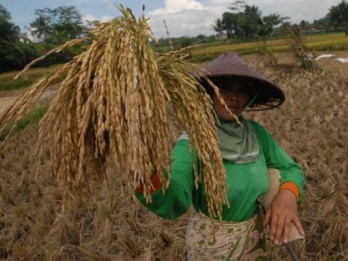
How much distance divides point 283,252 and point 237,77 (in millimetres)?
1396

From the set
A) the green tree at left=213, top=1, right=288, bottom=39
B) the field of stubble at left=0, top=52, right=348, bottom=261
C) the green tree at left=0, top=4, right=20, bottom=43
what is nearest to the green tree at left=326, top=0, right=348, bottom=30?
the green tree at left=213, top=1, right=288, bottom=39

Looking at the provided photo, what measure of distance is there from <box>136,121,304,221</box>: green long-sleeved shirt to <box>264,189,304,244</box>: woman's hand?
3.3 inches

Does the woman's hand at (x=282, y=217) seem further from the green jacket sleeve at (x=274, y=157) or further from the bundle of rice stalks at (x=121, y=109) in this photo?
the bundle of rice stalks at (x=121, y=109)

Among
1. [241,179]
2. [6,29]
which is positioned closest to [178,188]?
[241,179]

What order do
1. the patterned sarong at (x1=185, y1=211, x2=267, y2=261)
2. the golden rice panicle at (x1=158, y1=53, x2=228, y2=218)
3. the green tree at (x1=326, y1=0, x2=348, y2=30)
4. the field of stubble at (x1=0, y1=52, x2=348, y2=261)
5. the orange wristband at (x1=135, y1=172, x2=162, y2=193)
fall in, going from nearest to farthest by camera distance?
1. the golden rice panicle at (x1=158, y1=53, x2=228, y2=218)
2. the orange wristband at (x1=135, y1=172, x2=162, y2=193)
3. the patterned sarong at (x1=185, y1=211, x2=267, y2=261)
4. the field of stubble at (x1=0, y1=52, x2=348, y2=261)
5. the green tree at (x1=326, y1=0, x2=348, y2=30)

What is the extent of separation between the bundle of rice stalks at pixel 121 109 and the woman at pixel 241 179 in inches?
15.4

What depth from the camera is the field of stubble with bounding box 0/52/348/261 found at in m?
2.52

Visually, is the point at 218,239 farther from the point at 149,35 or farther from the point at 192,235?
the point at 149,35

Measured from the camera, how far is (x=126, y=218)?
2.95m

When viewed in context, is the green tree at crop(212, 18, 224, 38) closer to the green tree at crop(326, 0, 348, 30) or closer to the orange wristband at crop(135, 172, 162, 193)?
the green tree at crop(326, 0, 348, 30)

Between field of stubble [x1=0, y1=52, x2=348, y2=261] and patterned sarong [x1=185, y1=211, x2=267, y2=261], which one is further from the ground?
patterned sarong [x1=185, y1=211, x2=267, y2=261]

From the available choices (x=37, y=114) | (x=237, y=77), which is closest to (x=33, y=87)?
(x=237, y=77)

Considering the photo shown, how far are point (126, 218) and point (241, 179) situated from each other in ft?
5.72

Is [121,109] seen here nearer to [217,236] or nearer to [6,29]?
[217,236]
